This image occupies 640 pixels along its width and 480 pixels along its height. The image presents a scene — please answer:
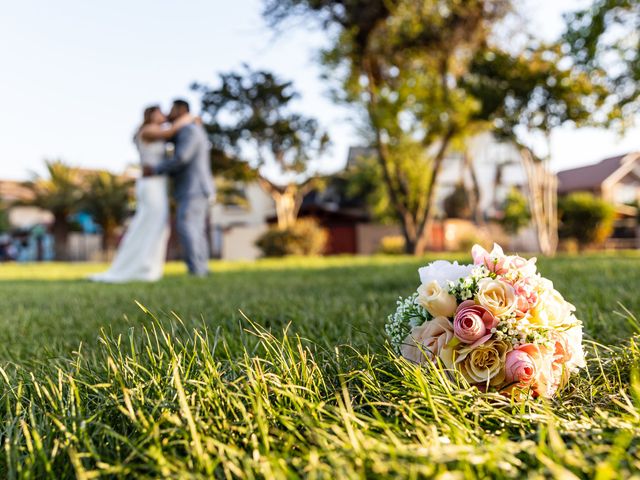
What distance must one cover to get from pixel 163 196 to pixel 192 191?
1.58 ft

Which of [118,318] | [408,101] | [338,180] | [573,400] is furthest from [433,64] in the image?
[338,180]

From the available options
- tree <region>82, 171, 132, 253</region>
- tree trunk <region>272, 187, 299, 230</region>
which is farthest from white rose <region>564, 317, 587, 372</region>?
tree <region>82, 171, 132, 253</region>

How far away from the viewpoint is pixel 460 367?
4.68 feet

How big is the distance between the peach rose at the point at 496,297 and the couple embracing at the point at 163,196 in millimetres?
6649

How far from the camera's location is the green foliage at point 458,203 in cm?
3459

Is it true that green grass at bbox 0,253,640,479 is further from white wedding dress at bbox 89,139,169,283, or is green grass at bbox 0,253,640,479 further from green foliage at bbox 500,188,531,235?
green foliage at bbox 500,188,531,235

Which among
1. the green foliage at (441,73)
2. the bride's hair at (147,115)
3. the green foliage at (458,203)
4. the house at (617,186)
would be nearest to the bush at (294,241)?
the green foliage at (441,73)

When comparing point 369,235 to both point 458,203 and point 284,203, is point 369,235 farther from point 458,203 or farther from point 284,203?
point 284,203

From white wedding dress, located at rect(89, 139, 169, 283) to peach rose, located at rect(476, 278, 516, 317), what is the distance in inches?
264

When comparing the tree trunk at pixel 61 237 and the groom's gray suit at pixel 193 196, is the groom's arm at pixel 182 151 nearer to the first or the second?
the groom's gray suit at pixel 193 196

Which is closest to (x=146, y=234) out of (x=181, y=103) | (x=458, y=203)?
(x=181, y=103)

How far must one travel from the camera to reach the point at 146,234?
788cm

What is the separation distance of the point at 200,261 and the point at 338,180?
28813mm

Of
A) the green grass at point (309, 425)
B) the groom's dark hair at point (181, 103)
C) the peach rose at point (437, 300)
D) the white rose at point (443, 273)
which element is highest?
the groom's dark hair at point (181, 103)
